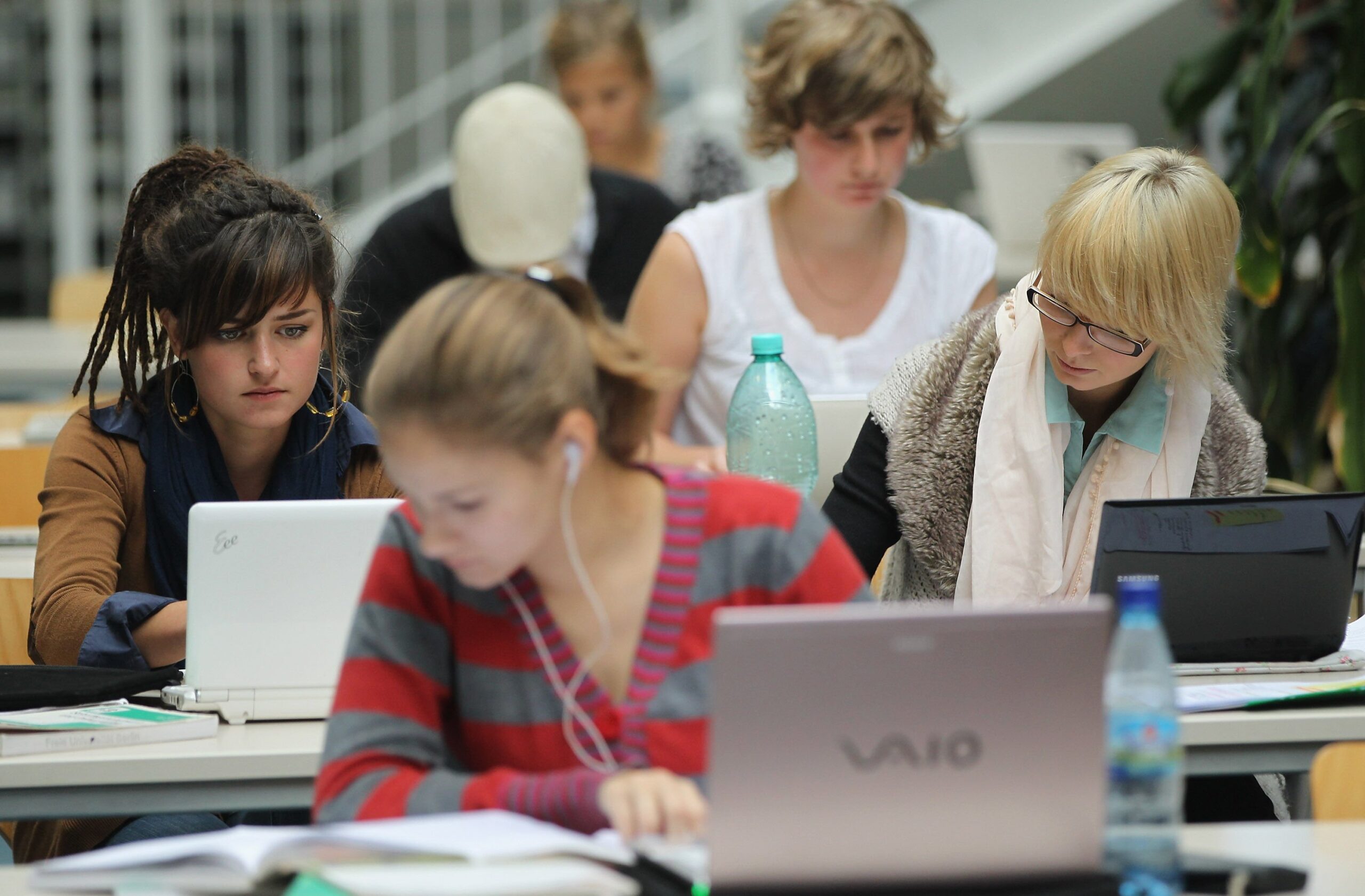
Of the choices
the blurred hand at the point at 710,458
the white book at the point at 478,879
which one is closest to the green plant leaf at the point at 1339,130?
the blurred hand at the point at 710,458

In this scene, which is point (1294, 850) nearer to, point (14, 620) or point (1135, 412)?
point (1135, 412)

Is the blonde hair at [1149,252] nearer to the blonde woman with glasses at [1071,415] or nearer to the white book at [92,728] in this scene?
the blonde woman with glasses at [1071,415]

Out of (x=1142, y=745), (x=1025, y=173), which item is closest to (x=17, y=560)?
(x=1142, y=745)

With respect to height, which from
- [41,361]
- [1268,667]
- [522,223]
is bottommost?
[1268,667]

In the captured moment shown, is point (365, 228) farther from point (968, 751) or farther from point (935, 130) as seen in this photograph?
point (968, 751)

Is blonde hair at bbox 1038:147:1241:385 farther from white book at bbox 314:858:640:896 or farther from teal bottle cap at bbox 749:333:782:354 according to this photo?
white book at bbox 314:858:640:896

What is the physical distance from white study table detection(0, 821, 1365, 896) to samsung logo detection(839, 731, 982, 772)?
31cm

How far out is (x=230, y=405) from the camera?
1897 mm

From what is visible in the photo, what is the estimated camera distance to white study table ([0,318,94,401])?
13.2ft

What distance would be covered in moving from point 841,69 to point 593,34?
132 cm

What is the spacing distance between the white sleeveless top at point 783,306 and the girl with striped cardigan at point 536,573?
4.79ft

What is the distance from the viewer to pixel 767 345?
2.21m

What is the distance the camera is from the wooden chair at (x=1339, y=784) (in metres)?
1.37

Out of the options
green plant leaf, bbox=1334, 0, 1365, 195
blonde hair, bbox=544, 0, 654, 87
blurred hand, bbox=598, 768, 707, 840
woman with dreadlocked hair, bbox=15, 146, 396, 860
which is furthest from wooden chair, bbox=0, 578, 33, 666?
green plant leaf, bbox=1334, 0, 1365, 195
